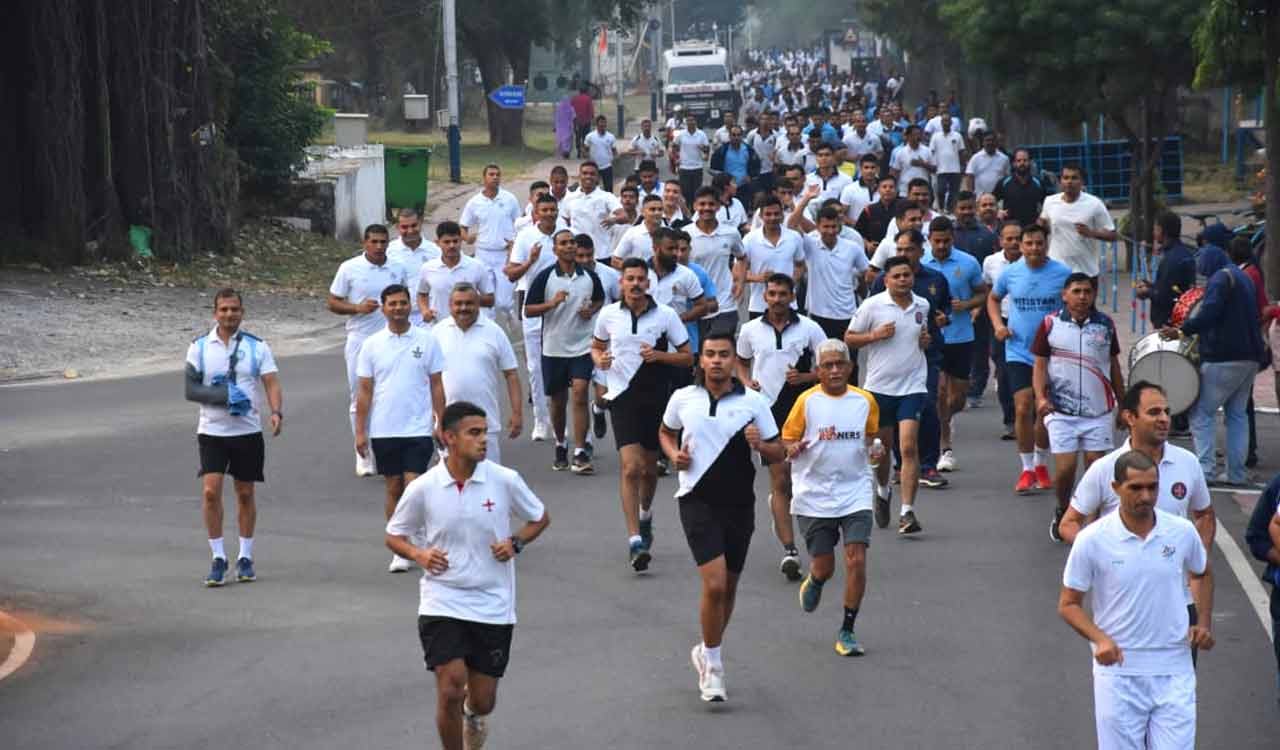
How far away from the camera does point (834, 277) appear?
16.0m

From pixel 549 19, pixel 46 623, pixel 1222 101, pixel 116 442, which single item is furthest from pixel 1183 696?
pixel 549 19

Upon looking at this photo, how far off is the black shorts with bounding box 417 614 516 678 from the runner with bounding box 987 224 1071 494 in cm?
636

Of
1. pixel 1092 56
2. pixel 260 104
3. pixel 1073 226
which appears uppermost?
pixel 1092 56

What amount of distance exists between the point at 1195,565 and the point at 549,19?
4925cm

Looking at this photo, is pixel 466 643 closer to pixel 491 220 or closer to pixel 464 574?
pixel 464 574

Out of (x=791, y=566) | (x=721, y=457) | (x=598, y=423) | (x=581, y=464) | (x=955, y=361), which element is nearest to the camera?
(x=721, y=457)

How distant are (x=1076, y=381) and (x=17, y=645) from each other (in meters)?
6.20

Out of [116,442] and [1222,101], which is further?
[1222,101]

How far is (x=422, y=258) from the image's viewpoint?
15.7 m

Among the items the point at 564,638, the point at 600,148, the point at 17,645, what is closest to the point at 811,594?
the point at 564,638

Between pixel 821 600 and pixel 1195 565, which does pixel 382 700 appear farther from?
pixel 1195 565

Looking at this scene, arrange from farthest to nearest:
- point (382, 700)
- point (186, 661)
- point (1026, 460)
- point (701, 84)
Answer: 1. point (701, 84)
2. point (1026, 460)
3. point (186, 661)
4. point (382, 700)

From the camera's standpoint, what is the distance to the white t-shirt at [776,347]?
1210 centimetres

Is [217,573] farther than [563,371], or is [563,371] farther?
[563,371]
